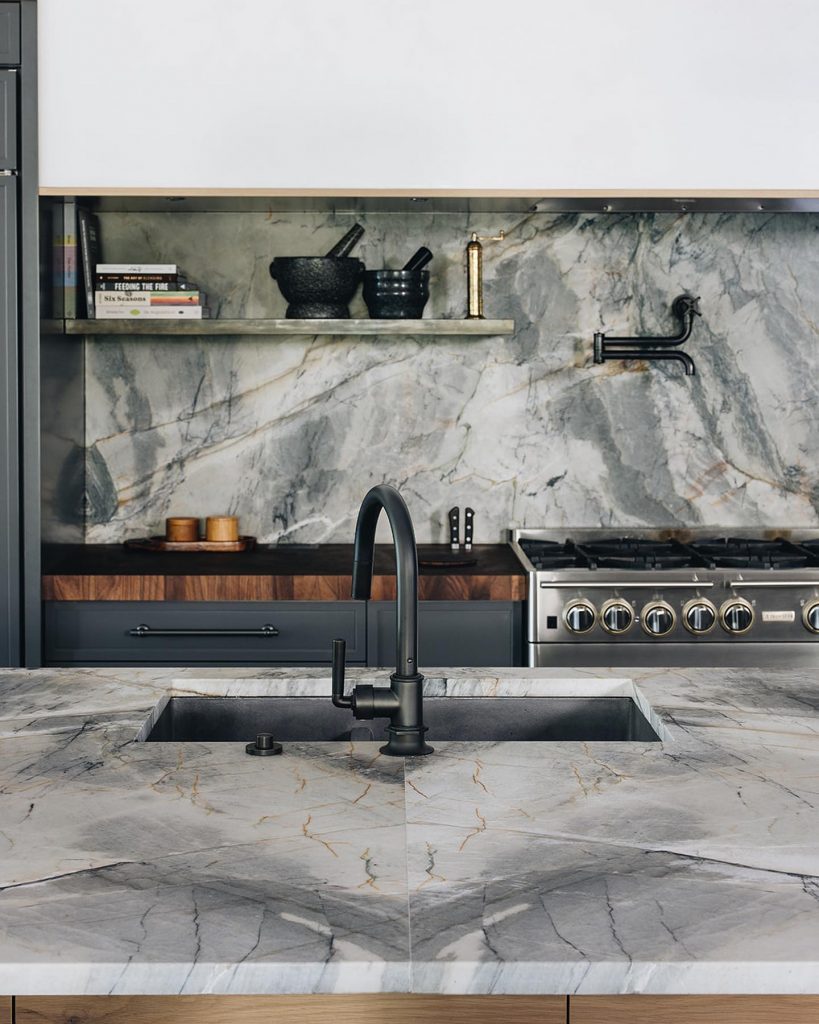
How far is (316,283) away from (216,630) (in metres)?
1.08

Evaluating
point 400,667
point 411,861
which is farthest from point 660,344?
point 411,861

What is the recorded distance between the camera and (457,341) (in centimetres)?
369

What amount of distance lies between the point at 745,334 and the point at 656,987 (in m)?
3.03

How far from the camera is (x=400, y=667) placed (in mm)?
1519

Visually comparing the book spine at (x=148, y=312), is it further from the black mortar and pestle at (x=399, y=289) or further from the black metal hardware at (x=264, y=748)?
the black metal hardware at (x=264, y=748)

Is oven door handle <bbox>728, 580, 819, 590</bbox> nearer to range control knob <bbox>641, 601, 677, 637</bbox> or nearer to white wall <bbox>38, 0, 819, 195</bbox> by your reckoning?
range control knob <bbox>641, 601, 677, 637</bbox>

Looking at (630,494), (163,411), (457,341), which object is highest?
(457,341)

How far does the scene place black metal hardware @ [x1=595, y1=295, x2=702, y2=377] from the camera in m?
3.63

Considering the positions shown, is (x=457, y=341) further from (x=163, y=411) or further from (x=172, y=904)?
(x=172, y=904)

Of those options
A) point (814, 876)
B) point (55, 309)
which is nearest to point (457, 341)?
point (55, 309)

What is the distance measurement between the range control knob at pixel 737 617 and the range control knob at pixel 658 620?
14 cm

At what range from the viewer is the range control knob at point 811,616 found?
308 centimetres

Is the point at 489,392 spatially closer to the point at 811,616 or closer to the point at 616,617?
the point at 616,617

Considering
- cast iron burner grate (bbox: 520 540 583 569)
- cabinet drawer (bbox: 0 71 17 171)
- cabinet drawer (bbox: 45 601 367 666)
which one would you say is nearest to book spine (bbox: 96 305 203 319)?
cabinet drawer (bbox: 0 71 17 171)
